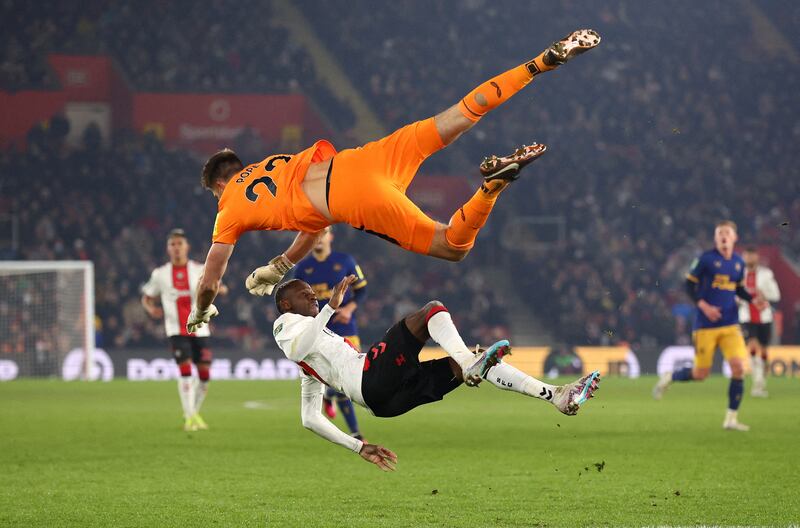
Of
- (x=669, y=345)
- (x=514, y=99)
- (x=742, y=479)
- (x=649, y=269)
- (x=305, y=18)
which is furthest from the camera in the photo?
(x=305, y=18)

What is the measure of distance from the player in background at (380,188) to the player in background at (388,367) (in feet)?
1.59

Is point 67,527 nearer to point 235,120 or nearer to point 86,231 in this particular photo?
point 86,231

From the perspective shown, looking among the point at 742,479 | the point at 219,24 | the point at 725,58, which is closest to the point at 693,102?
Result: the point at 725,58

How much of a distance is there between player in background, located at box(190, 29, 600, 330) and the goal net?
17.8 m

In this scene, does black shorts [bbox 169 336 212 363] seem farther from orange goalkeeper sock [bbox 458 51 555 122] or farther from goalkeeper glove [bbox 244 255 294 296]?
orange goalkeeper sock [bbox 458 51 555 122]

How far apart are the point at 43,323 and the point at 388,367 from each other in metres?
19.2

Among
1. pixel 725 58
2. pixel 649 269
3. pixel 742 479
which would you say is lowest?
pixel 742 479

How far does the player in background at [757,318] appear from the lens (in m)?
19.9

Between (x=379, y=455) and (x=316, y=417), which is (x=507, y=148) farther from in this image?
(x=379, y=455)

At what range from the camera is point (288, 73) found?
3331 centimetres

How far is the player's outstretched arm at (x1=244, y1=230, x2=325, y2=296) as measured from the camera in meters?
8.12

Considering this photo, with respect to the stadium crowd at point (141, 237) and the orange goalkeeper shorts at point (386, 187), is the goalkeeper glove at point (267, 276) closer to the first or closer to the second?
the orange goalkeeper shorts at point (386, 187)

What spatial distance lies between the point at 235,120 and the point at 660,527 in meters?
25.3

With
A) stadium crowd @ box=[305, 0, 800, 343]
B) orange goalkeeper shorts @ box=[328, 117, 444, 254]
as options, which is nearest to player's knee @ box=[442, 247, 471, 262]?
orange goalkeeper shorts @ box=[328, 117, 444, 254]
